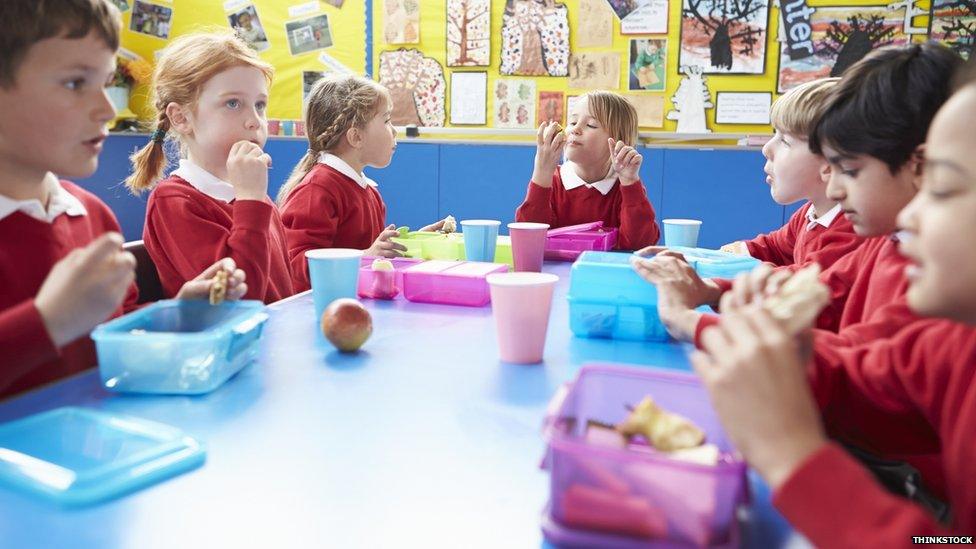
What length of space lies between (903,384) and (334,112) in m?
1.71

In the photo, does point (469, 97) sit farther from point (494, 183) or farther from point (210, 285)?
point (210, 285)

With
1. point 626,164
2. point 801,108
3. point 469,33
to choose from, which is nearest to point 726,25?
point 469,33

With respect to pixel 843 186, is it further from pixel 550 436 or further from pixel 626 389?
pixel 550 436

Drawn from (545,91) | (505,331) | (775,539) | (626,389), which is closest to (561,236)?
(505,331)

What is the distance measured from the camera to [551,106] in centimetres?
349

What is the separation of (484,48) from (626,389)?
10.3 ft

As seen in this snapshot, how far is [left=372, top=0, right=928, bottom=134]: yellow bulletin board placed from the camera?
126 inches

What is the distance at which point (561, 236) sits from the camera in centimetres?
177

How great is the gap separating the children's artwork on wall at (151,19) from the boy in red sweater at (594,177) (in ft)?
9.14

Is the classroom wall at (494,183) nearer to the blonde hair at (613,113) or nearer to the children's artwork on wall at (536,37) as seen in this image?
the children's artwork on wall at (536,37)

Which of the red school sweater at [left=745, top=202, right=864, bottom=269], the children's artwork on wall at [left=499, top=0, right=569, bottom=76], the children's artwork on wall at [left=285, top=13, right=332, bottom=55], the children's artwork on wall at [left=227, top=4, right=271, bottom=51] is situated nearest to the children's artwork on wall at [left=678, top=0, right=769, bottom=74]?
the children's artwork on wall at [left=499, top=0, right=569, bottom=76]

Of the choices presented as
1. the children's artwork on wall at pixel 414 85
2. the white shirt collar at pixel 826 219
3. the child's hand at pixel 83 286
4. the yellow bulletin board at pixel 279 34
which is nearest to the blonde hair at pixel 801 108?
the white shirt collar at pixel 826 219

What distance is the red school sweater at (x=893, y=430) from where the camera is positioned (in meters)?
0.47

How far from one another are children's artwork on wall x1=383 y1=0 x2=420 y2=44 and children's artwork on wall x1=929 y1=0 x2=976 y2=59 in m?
2.25
